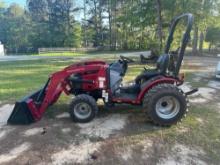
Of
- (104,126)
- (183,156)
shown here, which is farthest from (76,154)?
(183,156)

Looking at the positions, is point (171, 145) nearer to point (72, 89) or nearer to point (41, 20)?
point (72, 89)

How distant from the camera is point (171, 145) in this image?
3.48 meters

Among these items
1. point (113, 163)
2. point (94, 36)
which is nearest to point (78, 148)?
point (113, 163)

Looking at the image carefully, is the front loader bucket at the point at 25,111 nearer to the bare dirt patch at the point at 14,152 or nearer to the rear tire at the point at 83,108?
the rear tire at the point at 83,108

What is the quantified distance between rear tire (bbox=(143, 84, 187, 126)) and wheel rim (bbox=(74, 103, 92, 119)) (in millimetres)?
964

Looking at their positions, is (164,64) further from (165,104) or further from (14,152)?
(14,152)

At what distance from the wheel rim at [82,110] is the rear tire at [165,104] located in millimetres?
964

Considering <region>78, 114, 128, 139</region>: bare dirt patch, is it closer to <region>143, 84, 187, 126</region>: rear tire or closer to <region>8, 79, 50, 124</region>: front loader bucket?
<region>143, 84, 187, 126</region>: rear tire

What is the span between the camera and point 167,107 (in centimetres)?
421

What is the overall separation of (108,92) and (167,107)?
1.03 m

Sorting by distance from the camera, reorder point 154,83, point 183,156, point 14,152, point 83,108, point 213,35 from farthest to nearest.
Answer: point 213,35
point 83,108
point 154,83
point 14,152
point 183,156

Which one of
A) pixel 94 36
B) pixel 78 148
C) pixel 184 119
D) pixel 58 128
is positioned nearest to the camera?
pixel 78 148

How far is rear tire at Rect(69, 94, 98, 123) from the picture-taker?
4.23 m

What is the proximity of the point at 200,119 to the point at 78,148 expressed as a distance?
2.35 meters
